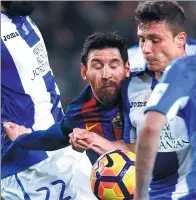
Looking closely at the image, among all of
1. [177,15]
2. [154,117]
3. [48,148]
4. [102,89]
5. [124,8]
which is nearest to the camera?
[154,117]

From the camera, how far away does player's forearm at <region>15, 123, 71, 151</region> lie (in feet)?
15.7

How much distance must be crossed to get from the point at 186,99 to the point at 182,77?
0.31 ft

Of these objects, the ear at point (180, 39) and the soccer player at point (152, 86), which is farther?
the ear at point (180, 39)

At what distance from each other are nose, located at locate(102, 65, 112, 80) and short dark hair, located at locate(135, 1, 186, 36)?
0.44m

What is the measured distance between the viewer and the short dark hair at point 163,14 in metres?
4.02

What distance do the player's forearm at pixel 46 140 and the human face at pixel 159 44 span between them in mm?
954

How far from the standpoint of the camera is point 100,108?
4.59 m

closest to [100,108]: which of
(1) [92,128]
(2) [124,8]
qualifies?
(1) [92,128]

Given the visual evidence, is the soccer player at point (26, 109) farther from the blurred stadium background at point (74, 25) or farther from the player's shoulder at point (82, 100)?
the blurred stadium background at point (74, 25)

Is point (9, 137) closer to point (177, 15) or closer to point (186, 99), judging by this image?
A: point (177, 15)

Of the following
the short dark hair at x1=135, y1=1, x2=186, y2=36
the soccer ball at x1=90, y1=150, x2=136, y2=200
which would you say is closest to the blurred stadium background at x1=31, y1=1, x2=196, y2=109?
the soccer ball at x1=90, y1=150, x2=136, y2=200

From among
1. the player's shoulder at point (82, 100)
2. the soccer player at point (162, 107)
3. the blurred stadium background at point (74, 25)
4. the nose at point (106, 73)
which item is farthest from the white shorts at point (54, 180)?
the blurred stadium background at point (74, 25)

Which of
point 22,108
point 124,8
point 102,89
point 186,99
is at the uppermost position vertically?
point 186,99

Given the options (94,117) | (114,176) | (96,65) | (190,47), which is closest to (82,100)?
(94,117)
